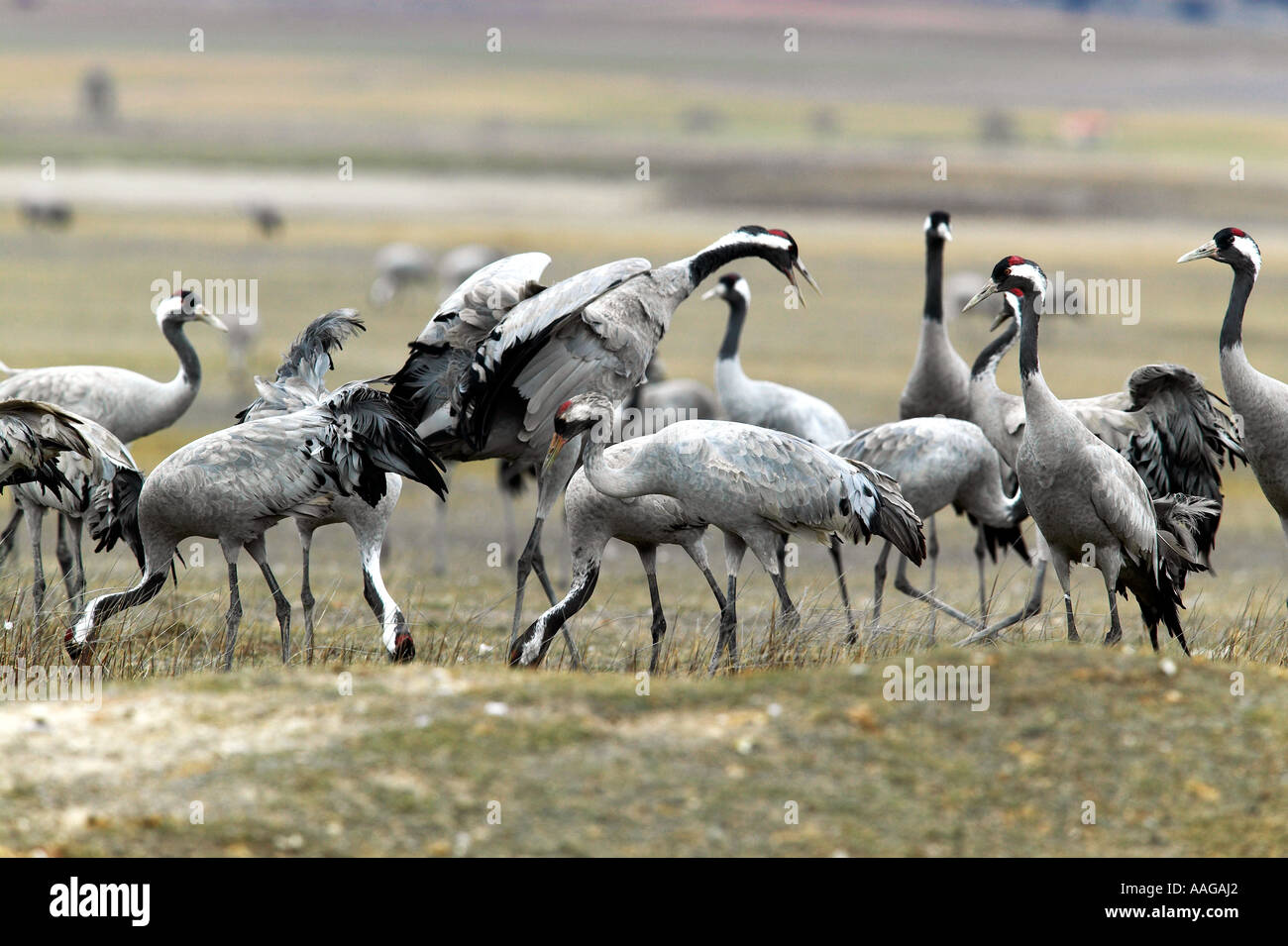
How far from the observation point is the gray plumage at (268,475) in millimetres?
7191

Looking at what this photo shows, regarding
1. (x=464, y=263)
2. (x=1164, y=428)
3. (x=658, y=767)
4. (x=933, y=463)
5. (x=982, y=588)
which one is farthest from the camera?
(x=464, y=263)

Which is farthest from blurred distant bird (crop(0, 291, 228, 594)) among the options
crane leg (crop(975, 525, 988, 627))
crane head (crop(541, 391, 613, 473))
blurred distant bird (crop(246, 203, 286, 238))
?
blurred distant bird (crop(246, 203, 286, 238))

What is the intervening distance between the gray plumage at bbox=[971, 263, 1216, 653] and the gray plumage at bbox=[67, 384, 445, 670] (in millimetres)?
2637

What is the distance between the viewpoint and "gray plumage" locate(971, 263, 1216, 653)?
7.00 metres

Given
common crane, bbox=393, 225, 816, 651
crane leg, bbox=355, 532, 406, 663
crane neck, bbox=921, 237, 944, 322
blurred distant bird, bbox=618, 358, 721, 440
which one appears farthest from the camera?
blurred distant bird, bbox=618, 358, 721, 440

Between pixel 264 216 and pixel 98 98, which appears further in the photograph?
pixel 98 98

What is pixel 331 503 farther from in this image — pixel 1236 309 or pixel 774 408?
pixel 1236 309

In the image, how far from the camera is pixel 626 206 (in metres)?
52.2

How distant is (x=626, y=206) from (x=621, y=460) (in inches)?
1808

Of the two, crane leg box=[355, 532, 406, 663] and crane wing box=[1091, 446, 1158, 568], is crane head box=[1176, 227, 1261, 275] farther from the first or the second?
crane leg box=[355, 532, 406, 663]

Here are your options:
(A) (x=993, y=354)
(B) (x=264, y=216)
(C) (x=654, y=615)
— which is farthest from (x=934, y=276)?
(B) (x=264, y=216)
